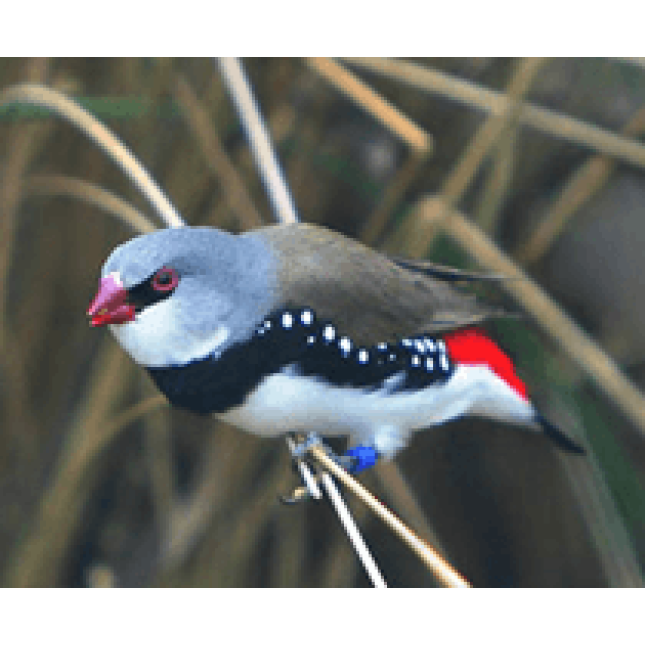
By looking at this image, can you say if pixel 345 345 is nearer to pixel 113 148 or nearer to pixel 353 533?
pixel 353 533

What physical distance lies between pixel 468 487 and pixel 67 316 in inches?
34.3

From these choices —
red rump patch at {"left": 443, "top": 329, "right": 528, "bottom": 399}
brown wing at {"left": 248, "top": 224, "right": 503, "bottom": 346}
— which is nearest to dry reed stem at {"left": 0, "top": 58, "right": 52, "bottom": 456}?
brown wing at {"left": 248, "top": 224, "right": 503, "bottom": 346}

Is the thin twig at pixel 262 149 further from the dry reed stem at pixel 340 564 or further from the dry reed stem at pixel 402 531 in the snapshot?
the dry reed stem at pixel 340 564

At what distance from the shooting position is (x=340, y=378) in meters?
1.51

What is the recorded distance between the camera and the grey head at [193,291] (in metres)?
1.27

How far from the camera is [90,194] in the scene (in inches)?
66.7

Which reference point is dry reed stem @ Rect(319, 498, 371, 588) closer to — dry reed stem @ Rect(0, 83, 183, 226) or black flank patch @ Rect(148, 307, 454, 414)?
black flank patch @ Rect(148, 307, 454, 414)

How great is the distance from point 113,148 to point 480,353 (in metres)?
0.67

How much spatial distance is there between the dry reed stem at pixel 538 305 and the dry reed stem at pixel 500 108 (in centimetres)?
19

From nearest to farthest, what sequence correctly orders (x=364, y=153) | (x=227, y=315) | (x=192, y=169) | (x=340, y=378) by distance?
(x=227, y=315) → (x=340, y=378) → (x=192, y=169) → (x=364, y=153)

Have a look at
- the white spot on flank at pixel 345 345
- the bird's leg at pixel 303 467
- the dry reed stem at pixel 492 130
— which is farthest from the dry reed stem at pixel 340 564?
the dry reed stem at pixel 492 130
